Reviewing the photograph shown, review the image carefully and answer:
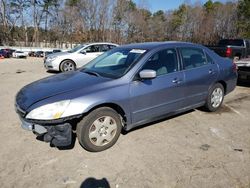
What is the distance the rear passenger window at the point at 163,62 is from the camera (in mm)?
Result: 4281

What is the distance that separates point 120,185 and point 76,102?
4.02 ft

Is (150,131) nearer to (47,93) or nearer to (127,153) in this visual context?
(127,153)

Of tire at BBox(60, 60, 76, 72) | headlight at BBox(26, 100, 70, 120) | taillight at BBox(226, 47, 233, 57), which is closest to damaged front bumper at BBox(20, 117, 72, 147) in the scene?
headlight at BBox(26, 100, 70, 120)

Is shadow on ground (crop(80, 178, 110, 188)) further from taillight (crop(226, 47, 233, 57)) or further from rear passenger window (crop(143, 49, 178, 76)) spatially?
taillight (crop(226, 47, 233, 57))

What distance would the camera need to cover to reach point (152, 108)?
4246 mm

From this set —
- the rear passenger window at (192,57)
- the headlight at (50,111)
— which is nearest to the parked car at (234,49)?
the rear passenger window at (192,57)

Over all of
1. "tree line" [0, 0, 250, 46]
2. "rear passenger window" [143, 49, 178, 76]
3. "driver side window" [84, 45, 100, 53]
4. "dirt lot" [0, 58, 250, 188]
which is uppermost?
"tree line" [0, 0, 250, 46]

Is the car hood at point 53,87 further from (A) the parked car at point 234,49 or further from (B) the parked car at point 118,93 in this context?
(A) the parked car at point 234,49

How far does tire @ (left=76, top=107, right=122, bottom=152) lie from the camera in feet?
11.8

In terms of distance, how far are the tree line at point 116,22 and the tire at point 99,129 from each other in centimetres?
4660

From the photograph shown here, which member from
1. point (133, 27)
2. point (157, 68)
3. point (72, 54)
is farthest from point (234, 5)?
point (157, 68)

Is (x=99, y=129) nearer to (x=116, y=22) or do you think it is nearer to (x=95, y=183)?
(x=95, y=183)

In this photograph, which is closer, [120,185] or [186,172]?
[120,185]

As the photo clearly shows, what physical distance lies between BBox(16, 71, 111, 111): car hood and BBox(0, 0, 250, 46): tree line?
152 ft
